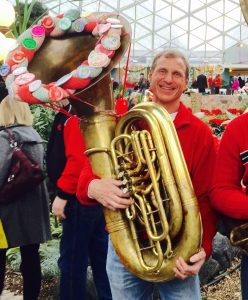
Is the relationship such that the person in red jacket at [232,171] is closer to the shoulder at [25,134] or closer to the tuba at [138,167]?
the tuba at [138,167]

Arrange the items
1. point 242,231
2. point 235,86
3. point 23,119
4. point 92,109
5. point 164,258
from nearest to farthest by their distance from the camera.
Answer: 1. point 242,231
2. point 164,258
3. point 92,109
4. point 23,119
5. point 235,86

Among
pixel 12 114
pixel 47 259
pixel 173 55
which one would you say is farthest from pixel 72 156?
pixel 47 259

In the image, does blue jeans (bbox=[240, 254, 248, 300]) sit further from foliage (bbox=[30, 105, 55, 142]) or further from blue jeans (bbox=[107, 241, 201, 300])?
foliage (bbox=[30, 105, 55, 142])

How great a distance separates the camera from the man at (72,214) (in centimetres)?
289

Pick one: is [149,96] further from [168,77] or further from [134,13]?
[134,13]

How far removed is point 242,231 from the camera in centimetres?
182

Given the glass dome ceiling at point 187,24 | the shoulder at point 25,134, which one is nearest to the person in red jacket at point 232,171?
the shoulder at point 25,134

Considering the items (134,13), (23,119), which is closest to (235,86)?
(23,119)

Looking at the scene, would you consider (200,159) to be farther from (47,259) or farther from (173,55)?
(47,259)

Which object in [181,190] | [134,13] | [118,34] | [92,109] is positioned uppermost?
[134,13]

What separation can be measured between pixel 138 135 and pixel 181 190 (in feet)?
0.90

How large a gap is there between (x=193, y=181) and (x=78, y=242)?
1.16m

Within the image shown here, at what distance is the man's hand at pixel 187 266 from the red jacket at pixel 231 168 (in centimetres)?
20

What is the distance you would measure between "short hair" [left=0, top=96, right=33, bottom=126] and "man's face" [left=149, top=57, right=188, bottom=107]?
1364 mm
